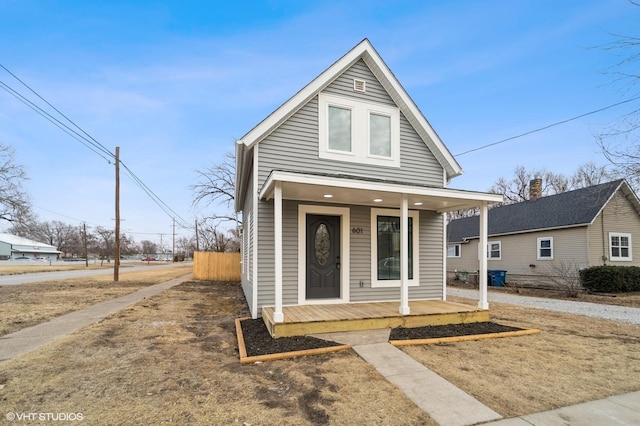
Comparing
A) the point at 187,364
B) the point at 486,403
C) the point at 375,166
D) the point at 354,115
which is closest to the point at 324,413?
the point at 486,403

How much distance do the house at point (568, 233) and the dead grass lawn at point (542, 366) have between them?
962 cm

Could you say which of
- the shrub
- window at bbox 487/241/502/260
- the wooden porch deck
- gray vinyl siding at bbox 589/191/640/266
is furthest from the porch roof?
window at bbox 487/241/502/260

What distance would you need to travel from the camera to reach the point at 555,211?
54.1 feet

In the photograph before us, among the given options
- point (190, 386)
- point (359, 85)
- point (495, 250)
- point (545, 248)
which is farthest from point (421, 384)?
point (495, 250)

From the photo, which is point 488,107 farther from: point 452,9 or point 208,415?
point 208,415

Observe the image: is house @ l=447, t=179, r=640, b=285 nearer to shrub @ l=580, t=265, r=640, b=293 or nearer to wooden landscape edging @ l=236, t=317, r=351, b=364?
shrub @ l=580, t=265, r=640, b=293

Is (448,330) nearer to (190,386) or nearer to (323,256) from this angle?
(323,256)

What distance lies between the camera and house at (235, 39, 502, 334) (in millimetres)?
6980

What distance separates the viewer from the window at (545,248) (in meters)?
16.1

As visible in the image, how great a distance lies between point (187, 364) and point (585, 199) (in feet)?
61.7

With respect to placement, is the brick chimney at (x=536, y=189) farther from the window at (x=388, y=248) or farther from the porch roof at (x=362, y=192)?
the window at (x=388, y=248)

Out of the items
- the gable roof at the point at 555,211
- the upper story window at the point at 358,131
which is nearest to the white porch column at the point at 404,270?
the upper story window at the point at 358,131

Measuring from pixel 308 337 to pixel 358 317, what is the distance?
1088 millimetres

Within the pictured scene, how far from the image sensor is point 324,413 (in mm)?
3057
